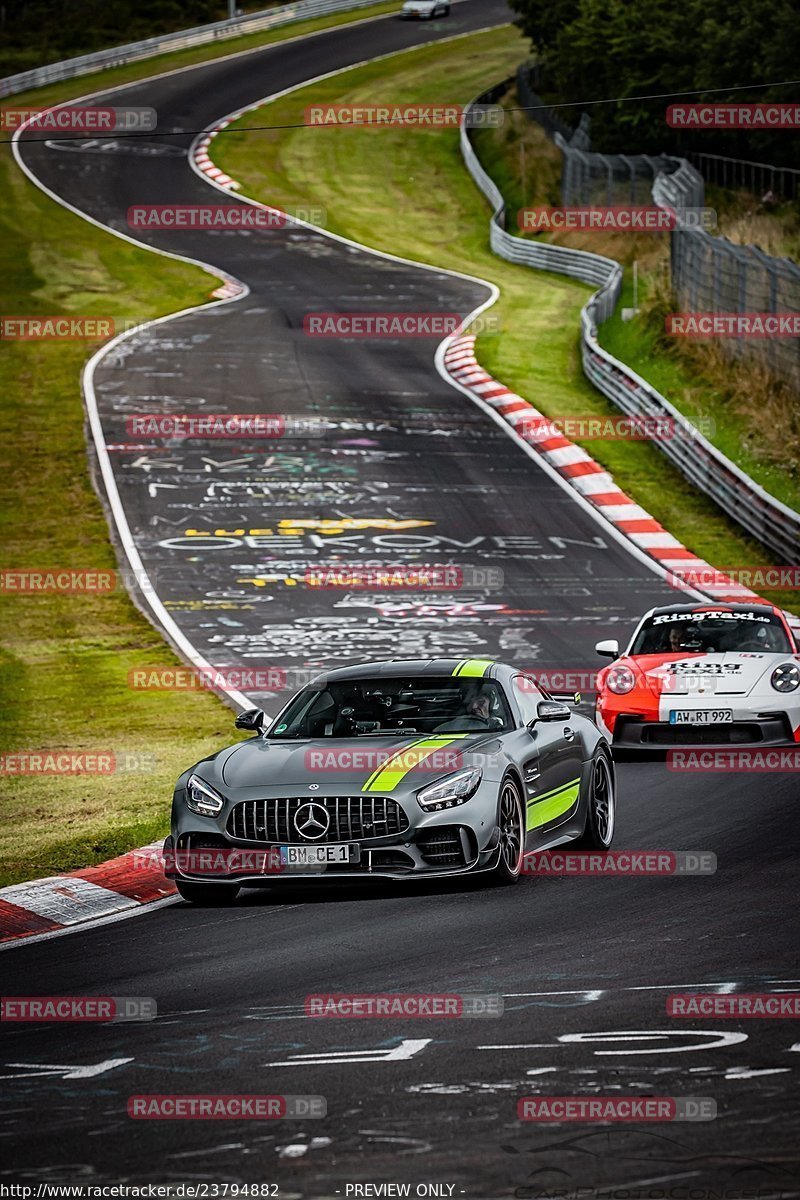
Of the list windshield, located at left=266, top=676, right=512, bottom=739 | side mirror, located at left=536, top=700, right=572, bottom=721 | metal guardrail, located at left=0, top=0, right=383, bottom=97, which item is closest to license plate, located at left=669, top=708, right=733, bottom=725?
side mirror, located at left=536, top=700, right=572, bottom=721

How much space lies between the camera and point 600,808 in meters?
12.4

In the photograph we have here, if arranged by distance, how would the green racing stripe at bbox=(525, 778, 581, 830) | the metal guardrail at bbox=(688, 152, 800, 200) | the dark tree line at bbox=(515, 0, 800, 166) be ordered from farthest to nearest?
1. the metal guardrail at bbox=(688, 152, 800, 200)
2. the dark tree line at bbox=(515, 0, 800, 166)
3. the green racing stripe at bbox=(525, 778, 581, 830)

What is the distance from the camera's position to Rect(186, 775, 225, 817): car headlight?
1080 cm

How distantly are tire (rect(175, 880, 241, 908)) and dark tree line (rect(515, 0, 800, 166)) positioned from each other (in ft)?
115

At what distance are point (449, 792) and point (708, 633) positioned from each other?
267 inches

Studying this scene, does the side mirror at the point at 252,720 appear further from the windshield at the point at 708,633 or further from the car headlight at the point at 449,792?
the windshield at the point at 708,633

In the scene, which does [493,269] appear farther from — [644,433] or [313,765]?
[313,765]

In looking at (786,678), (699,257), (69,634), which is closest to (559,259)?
(699,257)

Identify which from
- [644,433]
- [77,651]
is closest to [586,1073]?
[77,651]

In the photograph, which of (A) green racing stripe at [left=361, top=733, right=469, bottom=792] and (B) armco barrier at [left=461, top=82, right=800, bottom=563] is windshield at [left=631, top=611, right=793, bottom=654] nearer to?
(A) green racing stripe at [left=361, top=733, right=469, bottom=792]

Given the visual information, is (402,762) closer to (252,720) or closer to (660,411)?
(252,720)

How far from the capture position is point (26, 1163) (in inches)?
237

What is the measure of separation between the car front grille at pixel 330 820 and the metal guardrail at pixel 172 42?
6408 cm

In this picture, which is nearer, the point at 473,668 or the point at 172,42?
the point at 473,668
